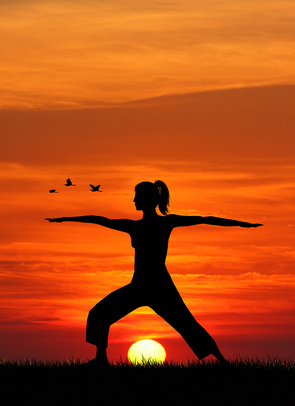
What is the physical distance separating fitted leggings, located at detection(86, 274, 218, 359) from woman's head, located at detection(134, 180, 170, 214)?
124cm

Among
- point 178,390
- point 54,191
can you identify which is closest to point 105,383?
point 178,390

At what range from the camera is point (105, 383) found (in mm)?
13609

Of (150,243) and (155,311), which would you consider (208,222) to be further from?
(155,311)

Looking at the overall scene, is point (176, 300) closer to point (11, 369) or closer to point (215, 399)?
point (215, 399)

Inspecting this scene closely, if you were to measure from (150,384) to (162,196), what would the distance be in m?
3.12

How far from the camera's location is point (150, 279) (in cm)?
1454

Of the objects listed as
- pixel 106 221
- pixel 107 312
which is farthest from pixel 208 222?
pixel 107 312

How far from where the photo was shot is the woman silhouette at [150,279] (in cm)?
1452

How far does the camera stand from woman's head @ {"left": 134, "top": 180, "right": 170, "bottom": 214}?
14570mm

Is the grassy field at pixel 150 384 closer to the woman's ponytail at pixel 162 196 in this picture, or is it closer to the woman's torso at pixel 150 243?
the woman's torso at pixel 150 243

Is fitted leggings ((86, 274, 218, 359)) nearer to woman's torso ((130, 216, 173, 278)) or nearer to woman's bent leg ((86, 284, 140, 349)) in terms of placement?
woman's bent leg ((86, 284, 140, 349))

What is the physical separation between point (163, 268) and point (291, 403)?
3.20 m

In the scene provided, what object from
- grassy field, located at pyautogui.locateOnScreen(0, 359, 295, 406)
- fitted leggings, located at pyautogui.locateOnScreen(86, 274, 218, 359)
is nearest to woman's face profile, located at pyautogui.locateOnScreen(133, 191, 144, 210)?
fitted leggings, located at pyautogui.locateOnScreen(86, 274, 218, 359)

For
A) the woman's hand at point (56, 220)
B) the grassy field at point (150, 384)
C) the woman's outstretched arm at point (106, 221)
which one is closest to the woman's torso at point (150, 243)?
the woman's outstretched arm at point (106, 221)
